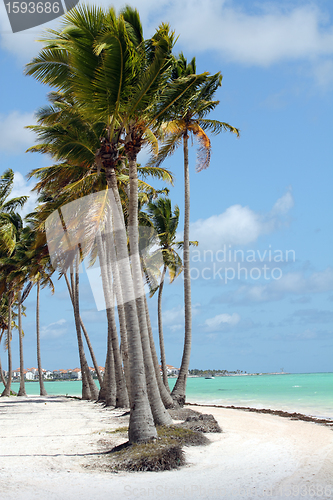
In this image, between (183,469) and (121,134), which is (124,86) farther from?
(183,469)

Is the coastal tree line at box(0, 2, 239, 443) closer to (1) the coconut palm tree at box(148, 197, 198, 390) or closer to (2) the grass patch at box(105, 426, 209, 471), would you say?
(2) the grass patch at box(105, 426, 209, 471)

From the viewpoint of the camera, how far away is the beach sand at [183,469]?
6.18 meters

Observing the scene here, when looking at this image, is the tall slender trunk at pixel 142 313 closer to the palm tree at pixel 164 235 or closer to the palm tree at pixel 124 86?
the palm tree at pixel 124 86

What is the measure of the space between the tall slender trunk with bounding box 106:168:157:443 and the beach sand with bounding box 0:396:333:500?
2.68ft

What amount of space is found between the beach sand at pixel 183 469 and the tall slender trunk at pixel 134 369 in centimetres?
82

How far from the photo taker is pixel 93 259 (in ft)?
74.9

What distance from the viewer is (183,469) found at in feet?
24.6

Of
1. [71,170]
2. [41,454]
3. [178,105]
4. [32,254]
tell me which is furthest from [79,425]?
[32,254]

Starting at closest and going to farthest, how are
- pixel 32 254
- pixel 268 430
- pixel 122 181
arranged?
pixel 268 430 → pixel 122 181 → pixel 32 254

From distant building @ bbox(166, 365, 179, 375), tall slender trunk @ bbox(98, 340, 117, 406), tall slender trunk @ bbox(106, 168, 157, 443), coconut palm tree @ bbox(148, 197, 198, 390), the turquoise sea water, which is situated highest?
coconut palm tree @ bbox(148, 197, 198, 390)

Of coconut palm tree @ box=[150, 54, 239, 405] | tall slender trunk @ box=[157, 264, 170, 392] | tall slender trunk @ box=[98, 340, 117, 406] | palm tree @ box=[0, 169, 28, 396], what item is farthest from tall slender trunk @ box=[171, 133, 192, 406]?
palm tree @ box=[0, 169, 28, 396]

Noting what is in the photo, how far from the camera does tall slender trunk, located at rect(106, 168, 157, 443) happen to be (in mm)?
8836

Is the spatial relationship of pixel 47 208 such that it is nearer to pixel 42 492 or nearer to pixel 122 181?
pixel 122 181

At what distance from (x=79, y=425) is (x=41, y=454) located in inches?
198
